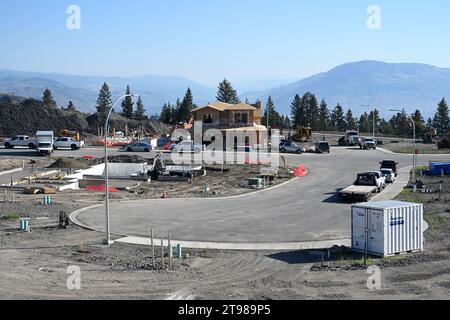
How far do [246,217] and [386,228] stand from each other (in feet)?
36.1

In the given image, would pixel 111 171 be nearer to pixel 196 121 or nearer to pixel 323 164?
pixel 323 164

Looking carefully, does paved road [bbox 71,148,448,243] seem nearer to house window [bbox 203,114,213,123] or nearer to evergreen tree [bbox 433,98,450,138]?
house window [bbox 203,114,213,123]

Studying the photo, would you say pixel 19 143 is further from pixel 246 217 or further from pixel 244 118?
pixel 246 217

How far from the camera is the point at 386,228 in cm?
2492

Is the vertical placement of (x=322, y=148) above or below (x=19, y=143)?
below

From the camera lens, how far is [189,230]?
30.8 metres

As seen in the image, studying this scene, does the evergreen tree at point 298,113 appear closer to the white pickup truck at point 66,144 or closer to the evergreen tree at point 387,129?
the evergreen tree at point 387,129

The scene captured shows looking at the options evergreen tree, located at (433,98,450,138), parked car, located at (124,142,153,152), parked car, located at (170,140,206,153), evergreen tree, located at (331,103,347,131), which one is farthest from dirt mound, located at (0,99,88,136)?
evergreen tree, located at (433,98,450,138)

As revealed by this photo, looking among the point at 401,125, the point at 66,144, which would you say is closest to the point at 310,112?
the point at 401,125

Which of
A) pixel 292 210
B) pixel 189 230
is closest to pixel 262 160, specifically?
pixel 292 210

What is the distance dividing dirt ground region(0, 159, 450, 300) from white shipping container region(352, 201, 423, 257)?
1.97 feet
